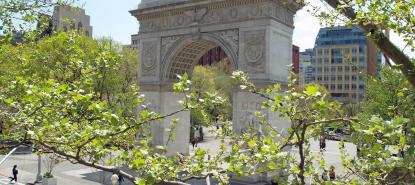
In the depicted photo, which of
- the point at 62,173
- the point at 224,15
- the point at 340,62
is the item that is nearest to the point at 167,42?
the point at 224,15

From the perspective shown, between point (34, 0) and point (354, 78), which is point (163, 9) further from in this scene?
point (354, 78)

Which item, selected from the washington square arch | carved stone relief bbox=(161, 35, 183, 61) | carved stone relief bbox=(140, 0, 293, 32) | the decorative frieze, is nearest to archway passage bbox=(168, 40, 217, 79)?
the washington square arch

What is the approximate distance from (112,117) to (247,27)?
19251 mm

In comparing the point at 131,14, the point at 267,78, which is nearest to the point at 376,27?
the point at 267,78

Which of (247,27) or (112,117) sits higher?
(247,27)

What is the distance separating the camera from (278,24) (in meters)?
23.3

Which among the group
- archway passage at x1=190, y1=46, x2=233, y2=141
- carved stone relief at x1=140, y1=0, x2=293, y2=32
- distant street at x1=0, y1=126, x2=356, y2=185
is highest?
carved stone relief at x1=140, y1=0, x2=293, y2=32

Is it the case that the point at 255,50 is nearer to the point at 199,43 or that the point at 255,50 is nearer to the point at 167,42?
the point at 199,43

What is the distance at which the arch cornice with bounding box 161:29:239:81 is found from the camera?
2373cm

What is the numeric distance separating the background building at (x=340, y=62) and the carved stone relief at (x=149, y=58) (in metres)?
79.1

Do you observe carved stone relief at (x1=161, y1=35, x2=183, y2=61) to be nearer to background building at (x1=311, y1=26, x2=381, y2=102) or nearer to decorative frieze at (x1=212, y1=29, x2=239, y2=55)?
decorative frieze at (x1=212, y1=29, x2=239, y2=55)

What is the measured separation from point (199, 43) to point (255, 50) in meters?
5.05

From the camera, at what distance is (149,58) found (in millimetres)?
28125

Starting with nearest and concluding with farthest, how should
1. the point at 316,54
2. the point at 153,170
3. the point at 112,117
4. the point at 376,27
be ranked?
the point at 112,117 < the point at 153,170 < the point at 376,27 < the point at 316,54
